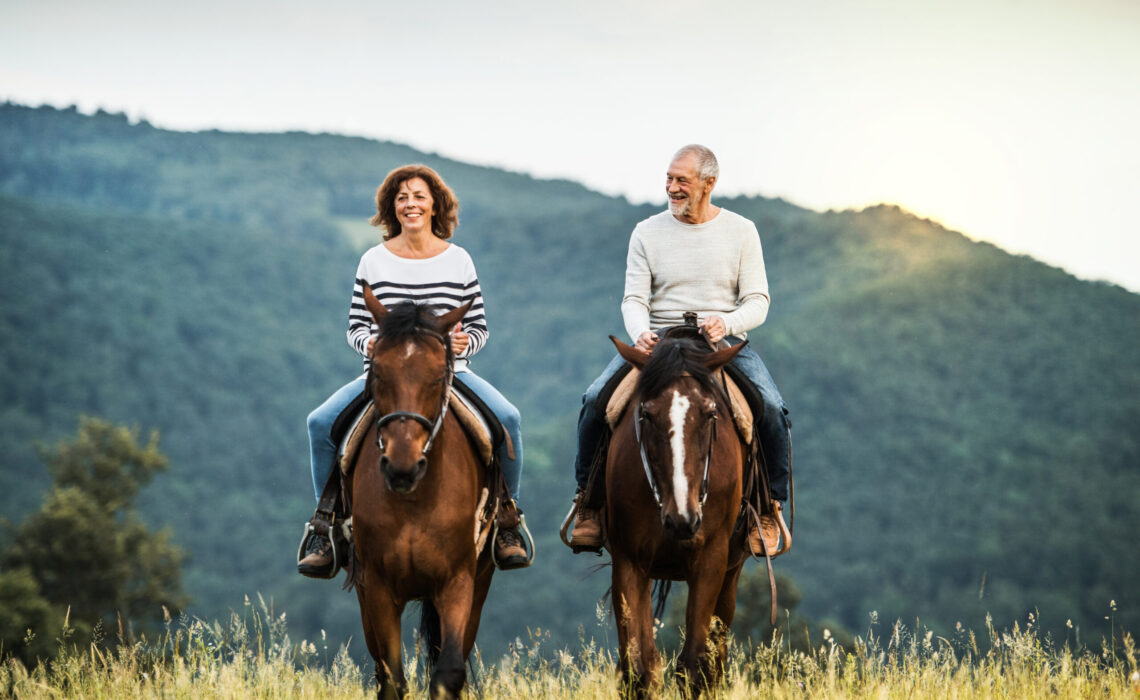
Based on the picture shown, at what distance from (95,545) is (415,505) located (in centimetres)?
5269

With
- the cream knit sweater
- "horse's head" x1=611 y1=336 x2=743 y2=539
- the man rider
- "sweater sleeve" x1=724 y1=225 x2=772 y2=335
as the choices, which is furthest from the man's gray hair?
"horse's head" x1=611 y1=336 x2=743 y2=539

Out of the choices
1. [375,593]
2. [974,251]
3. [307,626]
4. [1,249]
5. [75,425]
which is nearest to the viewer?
[375,593]

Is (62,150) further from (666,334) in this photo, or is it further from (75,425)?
(666,334)

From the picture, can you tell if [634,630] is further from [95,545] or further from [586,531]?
[95,545]

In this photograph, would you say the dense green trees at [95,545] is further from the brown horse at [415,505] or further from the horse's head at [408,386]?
the horse's head at [408,386]

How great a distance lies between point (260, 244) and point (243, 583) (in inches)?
3043

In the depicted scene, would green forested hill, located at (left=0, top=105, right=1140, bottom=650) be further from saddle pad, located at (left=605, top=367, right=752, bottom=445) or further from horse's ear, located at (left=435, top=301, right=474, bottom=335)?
horse's ear, located at (left=435, top=301, right=474, bottom=335)

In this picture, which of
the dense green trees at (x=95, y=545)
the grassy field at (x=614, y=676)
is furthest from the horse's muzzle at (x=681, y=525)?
the dense green trees at (x=95, y=545)

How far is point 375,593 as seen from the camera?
6285 millimetres

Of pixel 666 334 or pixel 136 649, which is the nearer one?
pixel 666 334

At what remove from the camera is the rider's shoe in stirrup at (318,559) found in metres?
6.97

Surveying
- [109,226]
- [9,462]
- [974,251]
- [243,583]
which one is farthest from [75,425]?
[974,251]

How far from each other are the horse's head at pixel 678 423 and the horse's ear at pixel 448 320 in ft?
2.91

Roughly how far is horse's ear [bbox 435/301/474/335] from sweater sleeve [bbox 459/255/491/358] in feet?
2.49
